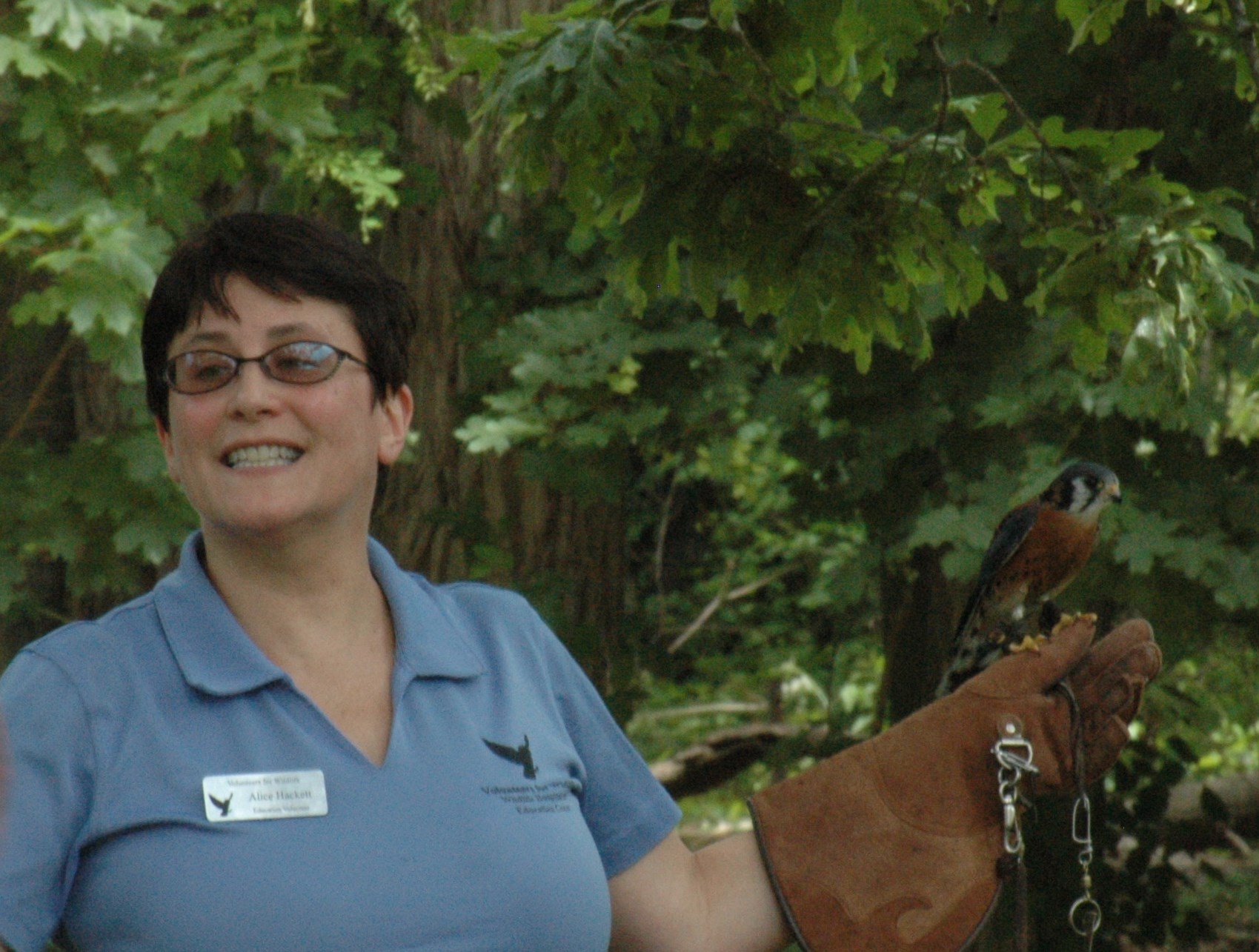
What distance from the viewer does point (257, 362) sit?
1.65m

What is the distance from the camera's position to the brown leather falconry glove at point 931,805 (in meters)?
2.00

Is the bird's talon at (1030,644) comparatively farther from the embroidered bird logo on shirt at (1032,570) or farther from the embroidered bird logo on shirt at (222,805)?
the embroidered bird logo on shirt at (222,805)

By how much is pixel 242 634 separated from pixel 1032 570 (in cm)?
134

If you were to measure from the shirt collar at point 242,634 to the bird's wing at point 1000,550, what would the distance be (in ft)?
3.28

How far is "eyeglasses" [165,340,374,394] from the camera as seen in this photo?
1651mm

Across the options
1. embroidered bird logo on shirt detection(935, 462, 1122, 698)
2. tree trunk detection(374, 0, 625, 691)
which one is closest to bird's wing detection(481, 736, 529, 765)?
embroidered bird logo on shirt detection(935, 462, 1122, 698)

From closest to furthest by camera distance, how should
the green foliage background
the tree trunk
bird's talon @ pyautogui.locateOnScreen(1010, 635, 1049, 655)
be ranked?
bird's talon @ pyautogui.locateOnScreen(1010, 635, 1049, 655), the green foliage background, the tree trunk

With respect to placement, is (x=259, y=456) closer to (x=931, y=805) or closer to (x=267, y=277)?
(x=267, y=277)

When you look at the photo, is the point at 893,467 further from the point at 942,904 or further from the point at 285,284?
the point at 285,284

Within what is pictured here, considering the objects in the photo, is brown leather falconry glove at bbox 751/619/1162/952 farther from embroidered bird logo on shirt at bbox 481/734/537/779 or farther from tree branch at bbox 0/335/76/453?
tree branch at bbox 0/335/76/453

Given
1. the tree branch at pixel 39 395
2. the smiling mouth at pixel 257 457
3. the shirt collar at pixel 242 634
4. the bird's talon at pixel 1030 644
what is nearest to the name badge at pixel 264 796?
the shirt collar at pixel 242 634

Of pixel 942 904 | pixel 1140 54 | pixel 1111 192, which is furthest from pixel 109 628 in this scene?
pixel 1140 54

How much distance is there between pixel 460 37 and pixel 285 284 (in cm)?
96

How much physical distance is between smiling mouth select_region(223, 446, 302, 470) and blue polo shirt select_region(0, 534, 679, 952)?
159 mm
